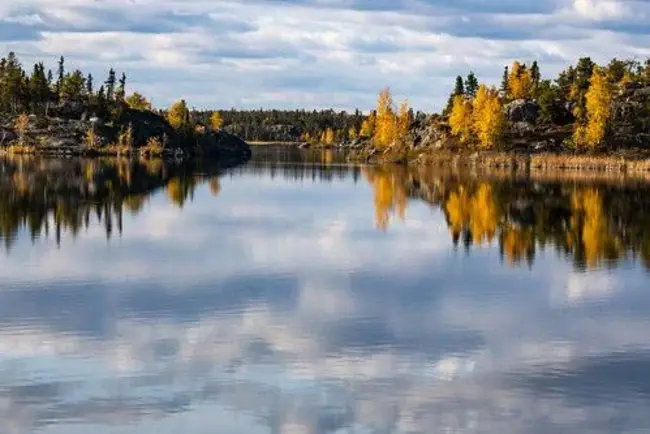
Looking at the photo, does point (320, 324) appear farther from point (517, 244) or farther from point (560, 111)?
point (560, 111)

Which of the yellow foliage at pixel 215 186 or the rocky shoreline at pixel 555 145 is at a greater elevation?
the rocky shoreline at pixel 555 145

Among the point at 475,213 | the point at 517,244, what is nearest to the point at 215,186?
the point at 475,213

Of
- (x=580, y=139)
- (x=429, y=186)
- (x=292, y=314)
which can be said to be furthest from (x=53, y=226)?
(x=580, y=139)

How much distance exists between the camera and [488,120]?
17662 centimetres

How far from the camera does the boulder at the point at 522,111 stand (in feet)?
627

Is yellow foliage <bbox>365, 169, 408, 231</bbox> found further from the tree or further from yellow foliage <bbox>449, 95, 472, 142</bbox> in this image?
yellow foliage <bbox>449, 95, 472, 142</bbox>

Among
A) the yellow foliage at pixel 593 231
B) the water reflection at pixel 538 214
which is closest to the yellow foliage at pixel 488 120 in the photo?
the water reflection at pixel 538 214

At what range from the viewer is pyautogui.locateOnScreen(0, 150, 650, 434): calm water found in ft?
69.1

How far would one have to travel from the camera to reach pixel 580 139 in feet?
561

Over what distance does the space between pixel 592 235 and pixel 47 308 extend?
37124 millimetres

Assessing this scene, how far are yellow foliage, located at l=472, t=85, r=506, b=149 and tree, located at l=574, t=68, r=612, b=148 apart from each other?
50.2 feet

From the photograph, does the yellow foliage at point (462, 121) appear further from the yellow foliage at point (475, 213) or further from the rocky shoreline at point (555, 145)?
the yellow foliage at point (475, 213)

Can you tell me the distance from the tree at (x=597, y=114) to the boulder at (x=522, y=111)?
20.8 metres

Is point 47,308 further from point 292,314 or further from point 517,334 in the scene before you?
point 517,334
